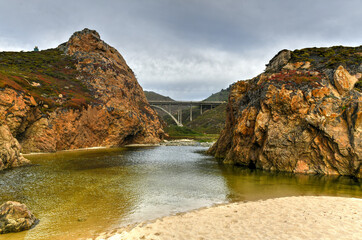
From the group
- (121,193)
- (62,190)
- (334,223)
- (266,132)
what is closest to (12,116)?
(62,190)

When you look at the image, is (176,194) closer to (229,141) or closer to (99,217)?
(99,217)

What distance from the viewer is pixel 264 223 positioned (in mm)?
11547

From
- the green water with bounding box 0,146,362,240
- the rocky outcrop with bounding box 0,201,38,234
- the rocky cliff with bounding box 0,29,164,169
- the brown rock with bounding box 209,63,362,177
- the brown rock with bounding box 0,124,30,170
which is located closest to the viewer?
the rocky outcrop with bounding box 0,201,38,234

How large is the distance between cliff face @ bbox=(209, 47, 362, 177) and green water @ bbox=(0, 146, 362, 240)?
2.98 m

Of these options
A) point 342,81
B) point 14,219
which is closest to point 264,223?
point 14,219

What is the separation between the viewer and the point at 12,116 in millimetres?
43344

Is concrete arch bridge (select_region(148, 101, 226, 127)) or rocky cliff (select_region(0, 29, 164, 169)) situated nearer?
rocky cliff (select_region(0, 29, 164, 169))

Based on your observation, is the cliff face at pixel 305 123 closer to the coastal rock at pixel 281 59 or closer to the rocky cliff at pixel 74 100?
the coastal rock at pixel 281 59

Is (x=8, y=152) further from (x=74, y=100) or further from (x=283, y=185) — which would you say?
(x=74, y=100)

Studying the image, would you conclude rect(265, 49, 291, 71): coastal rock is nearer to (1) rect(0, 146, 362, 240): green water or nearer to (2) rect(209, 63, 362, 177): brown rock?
(2) rect(209, 63, 362, 177): brown rock

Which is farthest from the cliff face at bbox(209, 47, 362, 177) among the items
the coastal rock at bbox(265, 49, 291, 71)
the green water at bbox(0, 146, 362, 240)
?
the coastal rock at bbox(265, 49, 291, 71)

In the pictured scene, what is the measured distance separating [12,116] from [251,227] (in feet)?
165

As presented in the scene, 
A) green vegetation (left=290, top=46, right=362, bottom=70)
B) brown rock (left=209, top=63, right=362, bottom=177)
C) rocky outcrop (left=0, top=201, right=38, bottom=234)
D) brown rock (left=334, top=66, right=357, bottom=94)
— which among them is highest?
green vegetation (left=290, top=46, right=362, bottom=70)

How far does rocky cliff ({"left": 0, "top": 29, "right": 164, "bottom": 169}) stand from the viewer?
49.1 meters
